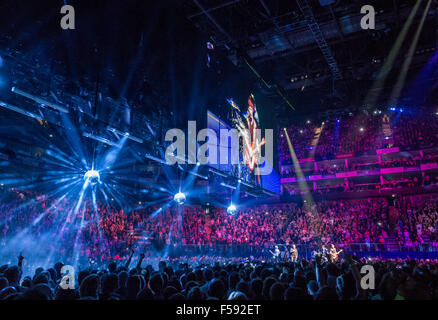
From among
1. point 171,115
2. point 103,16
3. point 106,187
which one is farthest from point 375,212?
point 103,16

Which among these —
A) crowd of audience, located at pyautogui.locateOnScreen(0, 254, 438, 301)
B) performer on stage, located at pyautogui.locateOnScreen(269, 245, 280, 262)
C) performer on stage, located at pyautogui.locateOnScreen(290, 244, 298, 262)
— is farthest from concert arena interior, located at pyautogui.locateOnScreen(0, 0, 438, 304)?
performer on stage, located at pyautogui.locateOnScreen(290, 244, 298, 262)

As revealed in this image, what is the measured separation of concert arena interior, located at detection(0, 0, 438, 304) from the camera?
17.4 feet

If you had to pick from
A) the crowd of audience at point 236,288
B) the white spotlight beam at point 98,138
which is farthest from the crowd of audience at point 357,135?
the crowd of audience at point 236,288

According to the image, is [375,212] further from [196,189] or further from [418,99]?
[196,189]

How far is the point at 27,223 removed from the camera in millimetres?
15898

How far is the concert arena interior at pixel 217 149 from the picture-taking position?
5301 millimetres

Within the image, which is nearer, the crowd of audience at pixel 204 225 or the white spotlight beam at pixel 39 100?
the white spotlight beam at pixel 39 100

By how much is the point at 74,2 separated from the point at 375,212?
19517 millimetres

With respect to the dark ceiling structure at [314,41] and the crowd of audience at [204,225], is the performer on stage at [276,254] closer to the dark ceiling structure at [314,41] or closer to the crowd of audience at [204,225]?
the crowd of audience at [204,225]

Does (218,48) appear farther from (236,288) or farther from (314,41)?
(236,288)

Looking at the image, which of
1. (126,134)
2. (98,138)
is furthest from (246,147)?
(98,138)

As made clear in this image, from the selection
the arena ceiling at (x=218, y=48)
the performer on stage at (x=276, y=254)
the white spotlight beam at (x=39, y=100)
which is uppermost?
the arena ceiling at (x=218, y=48)

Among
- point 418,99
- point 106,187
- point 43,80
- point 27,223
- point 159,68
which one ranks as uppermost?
point 418,99

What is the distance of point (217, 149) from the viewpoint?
1053 centimetres
